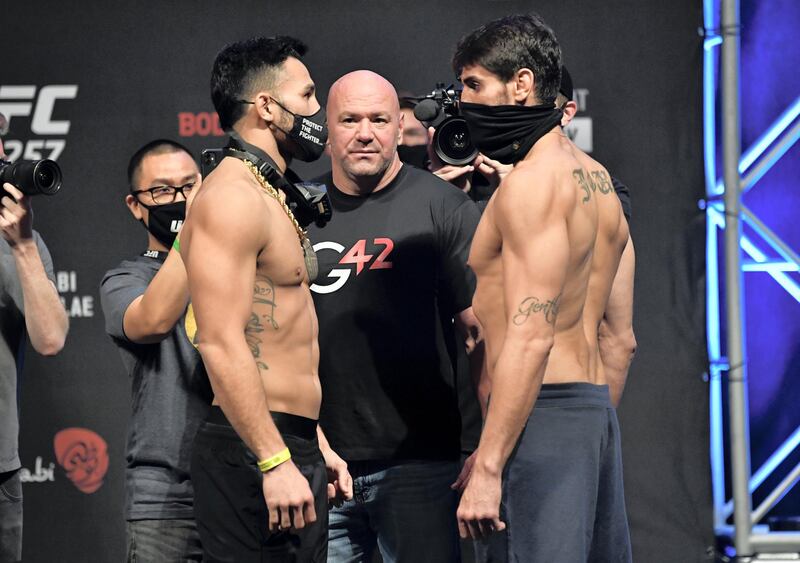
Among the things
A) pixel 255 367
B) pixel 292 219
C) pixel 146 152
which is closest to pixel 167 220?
pixel 146 152

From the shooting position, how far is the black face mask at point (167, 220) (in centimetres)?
358

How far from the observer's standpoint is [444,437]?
3.48 m

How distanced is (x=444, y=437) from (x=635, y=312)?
1691mm

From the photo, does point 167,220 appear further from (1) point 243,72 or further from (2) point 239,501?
(2) point 239,501

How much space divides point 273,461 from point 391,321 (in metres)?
0.97

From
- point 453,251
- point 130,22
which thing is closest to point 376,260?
point 453,251

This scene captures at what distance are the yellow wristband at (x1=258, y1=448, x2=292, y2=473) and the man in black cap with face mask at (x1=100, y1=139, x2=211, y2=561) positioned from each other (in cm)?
69

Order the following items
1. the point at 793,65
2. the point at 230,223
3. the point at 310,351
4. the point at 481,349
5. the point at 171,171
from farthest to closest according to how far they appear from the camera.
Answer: the point at 793,65 → the point at 171,171 → the point at 481,349 → the point at 310,351 → the point at 230,223

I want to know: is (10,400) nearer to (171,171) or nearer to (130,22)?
(171,171)

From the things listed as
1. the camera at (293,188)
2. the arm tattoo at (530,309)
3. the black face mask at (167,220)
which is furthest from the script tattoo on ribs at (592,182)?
the black face mask at (167,220)

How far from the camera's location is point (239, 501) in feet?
8.68

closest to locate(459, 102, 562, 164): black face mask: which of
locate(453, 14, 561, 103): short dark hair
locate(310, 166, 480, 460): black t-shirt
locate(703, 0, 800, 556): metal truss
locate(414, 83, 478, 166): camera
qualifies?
locate(453, 14, 561, 103): short dark hair

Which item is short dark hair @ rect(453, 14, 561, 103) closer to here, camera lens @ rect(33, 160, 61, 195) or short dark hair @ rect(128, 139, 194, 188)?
short dark hair @ rect(128, 139, 194, 188)

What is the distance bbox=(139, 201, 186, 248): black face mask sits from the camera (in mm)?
3578
